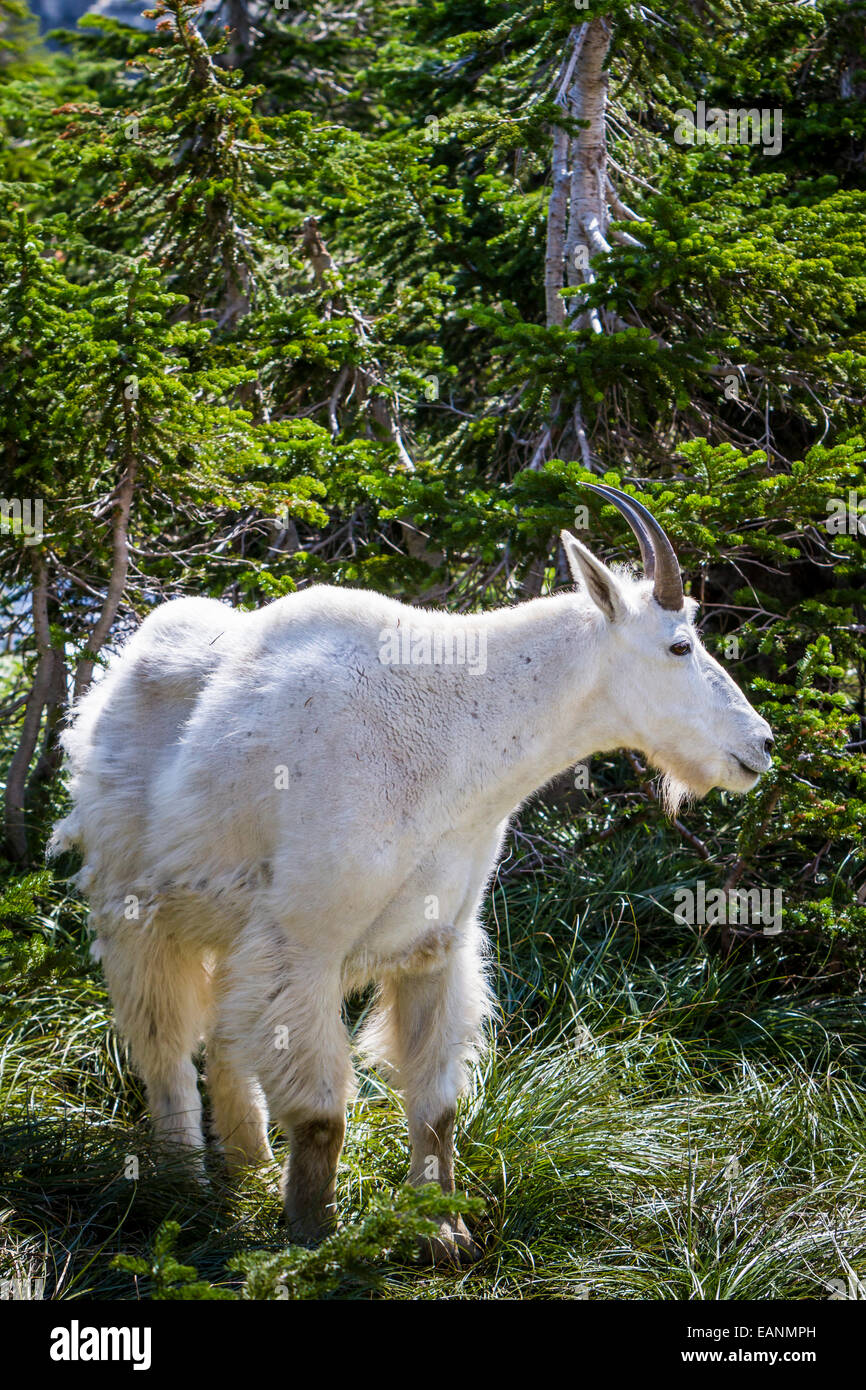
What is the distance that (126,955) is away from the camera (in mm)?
4430

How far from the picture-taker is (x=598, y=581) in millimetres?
3918

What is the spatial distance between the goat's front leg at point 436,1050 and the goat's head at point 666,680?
0.92 metres

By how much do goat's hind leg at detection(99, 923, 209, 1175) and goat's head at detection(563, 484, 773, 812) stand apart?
1821 mm

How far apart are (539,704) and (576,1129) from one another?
1.59 meters

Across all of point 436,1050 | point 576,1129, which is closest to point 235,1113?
point 436,1050

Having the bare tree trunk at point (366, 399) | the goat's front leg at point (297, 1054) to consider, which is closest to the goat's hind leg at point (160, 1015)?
the goat's front leg at point (297, 1054)

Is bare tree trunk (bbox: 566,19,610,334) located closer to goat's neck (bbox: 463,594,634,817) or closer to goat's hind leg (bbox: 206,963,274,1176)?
goat's neck (bbox: 463,594,634,817)

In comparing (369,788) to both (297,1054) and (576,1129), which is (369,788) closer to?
(297,1054)

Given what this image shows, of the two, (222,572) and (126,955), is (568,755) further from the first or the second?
(222,572)

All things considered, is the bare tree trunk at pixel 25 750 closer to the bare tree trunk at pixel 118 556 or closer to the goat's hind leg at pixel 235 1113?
the bare tree trunk at pixel 118 556

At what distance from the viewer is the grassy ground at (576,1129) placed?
3824 millimetres

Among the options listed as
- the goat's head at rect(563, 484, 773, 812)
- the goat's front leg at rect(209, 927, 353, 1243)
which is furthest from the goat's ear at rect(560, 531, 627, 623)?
the goat's front leg at rect(209, 927, 353, 1243)

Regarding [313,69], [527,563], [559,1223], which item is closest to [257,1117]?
[559,1223]
